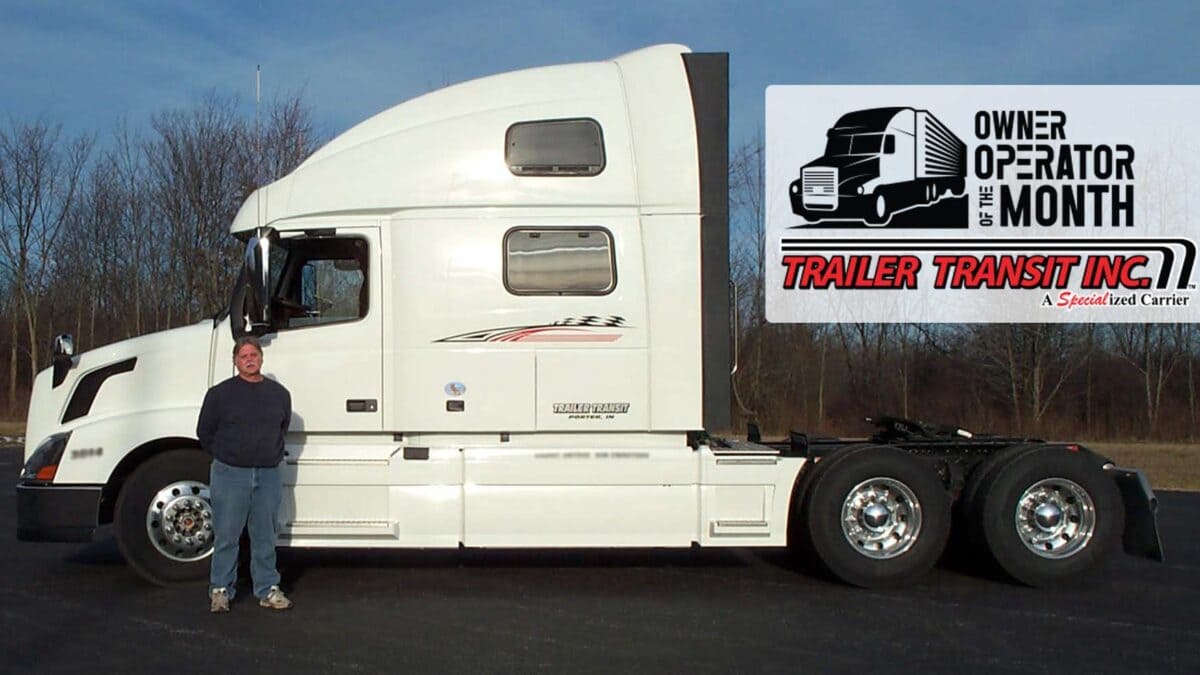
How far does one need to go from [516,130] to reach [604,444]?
99.2 inches

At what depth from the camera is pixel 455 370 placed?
8.45 m

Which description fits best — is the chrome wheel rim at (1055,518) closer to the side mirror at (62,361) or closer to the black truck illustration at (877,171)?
the side mirror at (62,361)

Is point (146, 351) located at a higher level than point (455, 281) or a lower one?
lower

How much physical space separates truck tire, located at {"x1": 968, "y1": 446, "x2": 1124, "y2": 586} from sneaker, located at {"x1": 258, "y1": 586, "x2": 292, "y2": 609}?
5.18 meters

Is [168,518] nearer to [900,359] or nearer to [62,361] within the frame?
[62,361]

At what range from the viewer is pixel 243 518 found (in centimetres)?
767

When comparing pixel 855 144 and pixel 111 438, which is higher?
pixel 855 144

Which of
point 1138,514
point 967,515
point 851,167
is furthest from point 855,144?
point 967,515

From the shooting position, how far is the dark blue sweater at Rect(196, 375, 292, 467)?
758cm

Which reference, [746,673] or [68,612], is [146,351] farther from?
[746,673]

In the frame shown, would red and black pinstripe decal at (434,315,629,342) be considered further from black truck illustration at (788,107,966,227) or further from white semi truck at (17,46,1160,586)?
black truck illustration at (788,107,966,227)

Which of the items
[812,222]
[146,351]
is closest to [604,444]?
[146,351]

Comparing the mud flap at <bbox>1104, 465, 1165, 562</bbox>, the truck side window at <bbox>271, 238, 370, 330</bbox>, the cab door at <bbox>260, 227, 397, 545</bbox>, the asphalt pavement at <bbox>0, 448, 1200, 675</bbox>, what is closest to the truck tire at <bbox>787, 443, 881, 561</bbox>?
the asphalt pavement at <bbox>0, 448, 1200, 675</bbox>

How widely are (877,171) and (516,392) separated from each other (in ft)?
45.9
